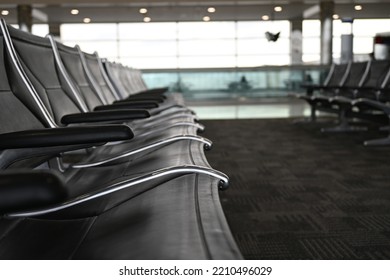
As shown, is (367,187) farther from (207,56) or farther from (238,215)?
(207,56)

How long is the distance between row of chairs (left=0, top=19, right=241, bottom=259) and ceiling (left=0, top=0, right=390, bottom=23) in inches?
453

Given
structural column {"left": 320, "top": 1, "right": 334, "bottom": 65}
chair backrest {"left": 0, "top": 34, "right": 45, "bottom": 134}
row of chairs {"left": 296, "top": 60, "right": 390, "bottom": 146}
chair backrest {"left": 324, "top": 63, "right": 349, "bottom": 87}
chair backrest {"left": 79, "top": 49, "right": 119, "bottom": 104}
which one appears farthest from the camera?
structural column {"left": 320, "top": 1, "right": 334, "bottom": 65}

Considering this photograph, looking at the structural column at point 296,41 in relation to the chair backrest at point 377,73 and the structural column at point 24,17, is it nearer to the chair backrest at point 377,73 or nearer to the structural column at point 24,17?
the structural column at point 24,17

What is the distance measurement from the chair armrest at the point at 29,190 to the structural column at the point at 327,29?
41.7ft

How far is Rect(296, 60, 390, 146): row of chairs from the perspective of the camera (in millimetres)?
4888

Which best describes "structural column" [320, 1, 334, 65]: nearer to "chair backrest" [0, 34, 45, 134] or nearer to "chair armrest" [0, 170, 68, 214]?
"chair backrest" [0, 34, 45, 134]

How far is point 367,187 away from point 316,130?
331 centimetres

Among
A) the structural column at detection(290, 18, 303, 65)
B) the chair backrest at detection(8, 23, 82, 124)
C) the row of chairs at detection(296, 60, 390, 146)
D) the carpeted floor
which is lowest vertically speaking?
the carpeted floor

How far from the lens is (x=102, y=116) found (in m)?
1.50

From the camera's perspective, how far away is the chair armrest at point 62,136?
91 centimetres

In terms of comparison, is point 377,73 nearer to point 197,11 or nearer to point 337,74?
point 337,74

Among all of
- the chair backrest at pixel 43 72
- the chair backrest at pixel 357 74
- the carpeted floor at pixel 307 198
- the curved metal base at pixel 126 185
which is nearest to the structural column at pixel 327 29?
the chair backrest at pixel 357 74

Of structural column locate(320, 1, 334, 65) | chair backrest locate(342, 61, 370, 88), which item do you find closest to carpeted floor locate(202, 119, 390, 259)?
chair backrest locate(342, 61, 370, 88)
